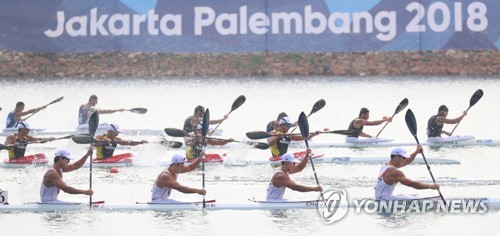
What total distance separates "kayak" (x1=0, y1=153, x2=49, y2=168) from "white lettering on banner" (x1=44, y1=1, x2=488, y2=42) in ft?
57.9

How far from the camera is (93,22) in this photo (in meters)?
50.8

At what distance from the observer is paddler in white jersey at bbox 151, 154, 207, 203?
26734mm

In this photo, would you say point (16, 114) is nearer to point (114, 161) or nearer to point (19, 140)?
point (19, 140)

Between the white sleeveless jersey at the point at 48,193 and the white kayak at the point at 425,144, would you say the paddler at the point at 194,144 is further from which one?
the white sleeveless jersey at the point at 48,193

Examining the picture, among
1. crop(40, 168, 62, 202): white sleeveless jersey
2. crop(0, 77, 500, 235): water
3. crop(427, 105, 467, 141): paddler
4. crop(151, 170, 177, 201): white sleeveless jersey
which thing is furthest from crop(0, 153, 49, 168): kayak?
crop(427, 105, 467, 141): paddler

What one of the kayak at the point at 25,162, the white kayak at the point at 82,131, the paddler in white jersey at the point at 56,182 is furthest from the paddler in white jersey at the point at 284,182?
the white kayak at the point at 82,131

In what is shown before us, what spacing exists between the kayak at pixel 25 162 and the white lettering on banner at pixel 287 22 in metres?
17.6

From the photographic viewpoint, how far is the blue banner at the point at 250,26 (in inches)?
1982

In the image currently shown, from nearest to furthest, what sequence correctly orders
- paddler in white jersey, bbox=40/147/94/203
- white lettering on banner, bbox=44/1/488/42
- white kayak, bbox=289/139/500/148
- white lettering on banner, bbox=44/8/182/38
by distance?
paddler in white jersey, bbox=40/147/94/203 → white kayak, bbox=289/139/500/148 → white lettering on banner, bbox=44/1/488/42 → white lettering on banner, bbox=44/8/182/38

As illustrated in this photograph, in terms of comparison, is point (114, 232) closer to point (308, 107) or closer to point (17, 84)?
point (308, 107)

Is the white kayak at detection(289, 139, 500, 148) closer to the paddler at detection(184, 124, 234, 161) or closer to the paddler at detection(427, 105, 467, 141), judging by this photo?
the paddler at detection(427, 105, 467, 141)

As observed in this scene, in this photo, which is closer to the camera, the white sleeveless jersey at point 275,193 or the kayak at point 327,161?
the white sleeveless jersey at point 275,193

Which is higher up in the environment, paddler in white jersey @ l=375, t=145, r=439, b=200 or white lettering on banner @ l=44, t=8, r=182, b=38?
white lettering on banner @ l=44, t=8, r=182, b=38

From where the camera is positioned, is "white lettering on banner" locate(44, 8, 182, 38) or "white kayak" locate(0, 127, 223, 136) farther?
"white lettering on banner" locate(44, 8, 182, 38)
